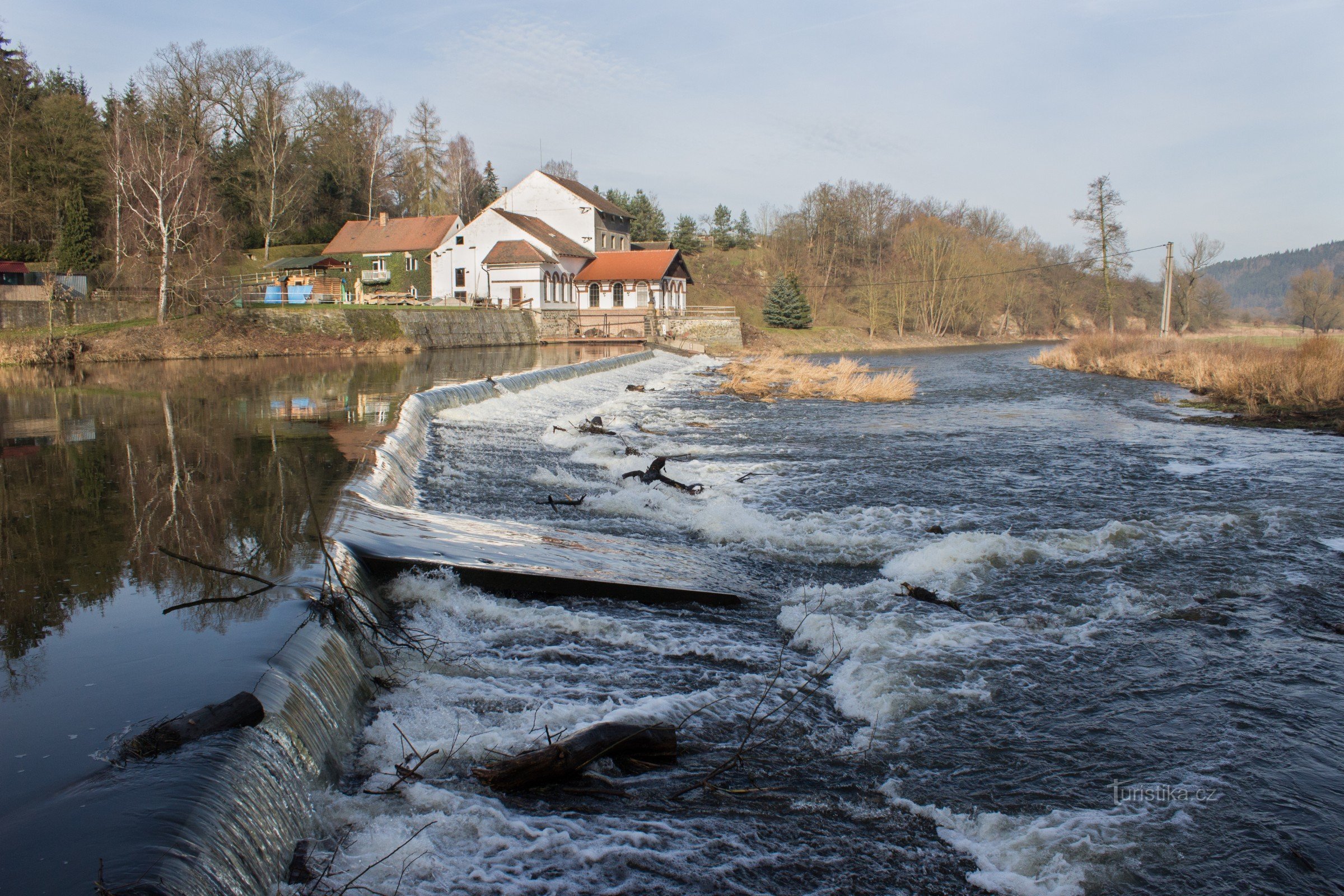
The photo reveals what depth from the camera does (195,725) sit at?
3.88 m

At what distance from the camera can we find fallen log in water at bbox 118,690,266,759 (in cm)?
372

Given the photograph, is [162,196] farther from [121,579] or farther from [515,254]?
[121,579]

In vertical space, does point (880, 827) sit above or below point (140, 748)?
below

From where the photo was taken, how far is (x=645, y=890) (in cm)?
362

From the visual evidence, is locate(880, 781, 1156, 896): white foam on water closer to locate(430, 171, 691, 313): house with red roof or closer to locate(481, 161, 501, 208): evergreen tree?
locate(430, 171, 691, 313): house with red roof

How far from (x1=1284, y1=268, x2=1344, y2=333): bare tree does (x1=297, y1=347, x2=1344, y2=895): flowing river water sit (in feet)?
244

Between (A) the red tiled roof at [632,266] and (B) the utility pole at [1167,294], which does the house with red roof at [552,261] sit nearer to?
(A) the red tiled roof at [632,266]

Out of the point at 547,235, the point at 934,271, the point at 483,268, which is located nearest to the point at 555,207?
the point at 547,235

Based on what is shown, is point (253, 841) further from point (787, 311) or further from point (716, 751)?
point (787, 311)

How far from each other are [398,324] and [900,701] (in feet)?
123

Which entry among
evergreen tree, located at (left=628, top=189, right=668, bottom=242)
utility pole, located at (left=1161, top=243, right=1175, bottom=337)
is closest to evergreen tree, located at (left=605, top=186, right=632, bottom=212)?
evergreen tree, located at (left=628, top=189, right=668, bottom=242)

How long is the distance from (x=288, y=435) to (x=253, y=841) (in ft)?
35.4

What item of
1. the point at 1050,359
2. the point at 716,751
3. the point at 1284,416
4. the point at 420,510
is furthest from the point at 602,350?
the point at 716,751

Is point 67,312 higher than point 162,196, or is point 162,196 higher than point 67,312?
point 162,196
